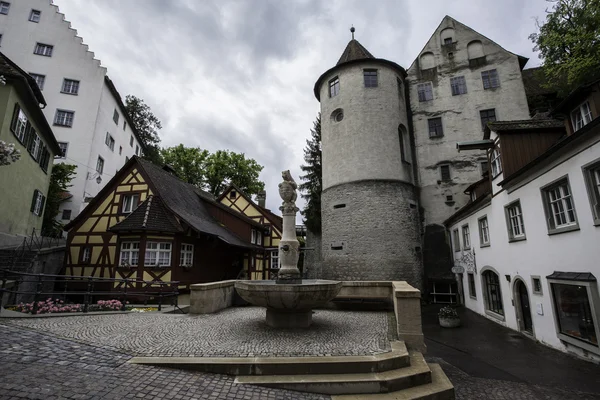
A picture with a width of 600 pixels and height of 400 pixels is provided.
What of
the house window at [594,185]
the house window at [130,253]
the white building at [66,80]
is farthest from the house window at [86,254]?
the house window at [594,185]

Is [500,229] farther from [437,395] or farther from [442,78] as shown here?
[442,78]

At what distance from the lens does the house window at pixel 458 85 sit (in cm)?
2251

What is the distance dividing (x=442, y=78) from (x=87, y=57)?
28655mm

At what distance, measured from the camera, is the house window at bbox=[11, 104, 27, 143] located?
12.0 metres

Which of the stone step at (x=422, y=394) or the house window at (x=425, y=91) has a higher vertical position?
the house window at (x=425, y=91)

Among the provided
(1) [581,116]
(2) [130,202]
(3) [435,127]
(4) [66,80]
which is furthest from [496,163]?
(4) [66,80]

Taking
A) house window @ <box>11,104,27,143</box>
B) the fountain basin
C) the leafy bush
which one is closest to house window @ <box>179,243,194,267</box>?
house window @ <box>11,104,27,143</box>

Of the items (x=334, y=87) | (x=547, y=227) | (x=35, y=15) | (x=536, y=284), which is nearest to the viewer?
(x=547, y=227)

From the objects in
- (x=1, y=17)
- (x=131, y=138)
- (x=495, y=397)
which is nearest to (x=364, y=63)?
(x=495, y=397)

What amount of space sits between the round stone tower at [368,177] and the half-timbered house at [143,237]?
6562mm

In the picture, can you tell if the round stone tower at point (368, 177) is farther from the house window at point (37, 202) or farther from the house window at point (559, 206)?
the house window at point (37, 202)

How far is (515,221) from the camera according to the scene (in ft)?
35.9

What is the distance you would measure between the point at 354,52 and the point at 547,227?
18521 mm

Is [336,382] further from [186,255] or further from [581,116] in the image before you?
[186,255]
